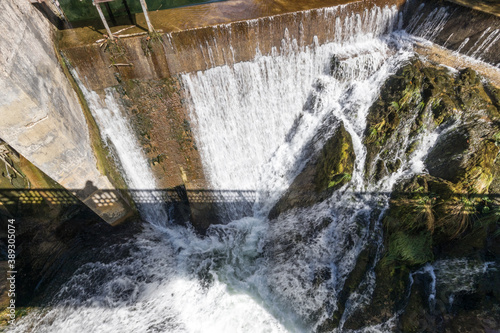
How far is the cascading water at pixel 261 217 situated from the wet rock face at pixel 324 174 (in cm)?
15

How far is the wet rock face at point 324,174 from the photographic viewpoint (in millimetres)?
4734

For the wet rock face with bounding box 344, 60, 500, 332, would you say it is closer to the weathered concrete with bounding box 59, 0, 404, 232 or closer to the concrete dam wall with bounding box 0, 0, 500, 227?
the concrete dam wall with bounding box 0, 0, 500, 227

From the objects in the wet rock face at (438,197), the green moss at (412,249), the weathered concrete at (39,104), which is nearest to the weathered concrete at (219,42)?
the weathered concrete at (39,104)

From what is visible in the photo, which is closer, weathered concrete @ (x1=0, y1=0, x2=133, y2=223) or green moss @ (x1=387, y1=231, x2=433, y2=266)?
weathered concrete @ (x1=0, y1=0, x2=133, y2=223)

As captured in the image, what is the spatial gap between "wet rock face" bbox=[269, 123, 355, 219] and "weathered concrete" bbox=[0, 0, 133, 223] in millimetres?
4194

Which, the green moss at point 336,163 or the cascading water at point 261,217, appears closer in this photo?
the cascading water at point 261,217

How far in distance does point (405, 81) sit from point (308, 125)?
2.02 m

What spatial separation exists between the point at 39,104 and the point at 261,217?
475cm

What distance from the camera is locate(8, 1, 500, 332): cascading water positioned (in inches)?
177

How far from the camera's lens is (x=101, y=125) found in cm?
518

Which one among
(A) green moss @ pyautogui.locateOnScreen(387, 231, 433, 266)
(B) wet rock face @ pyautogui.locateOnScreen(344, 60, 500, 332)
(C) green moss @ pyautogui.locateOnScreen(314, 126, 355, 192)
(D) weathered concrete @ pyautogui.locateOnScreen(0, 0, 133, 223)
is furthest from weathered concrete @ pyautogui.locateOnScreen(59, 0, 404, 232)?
(A) green moss @ pyautogui.locateOnScreen(387, 231, 433, 266)

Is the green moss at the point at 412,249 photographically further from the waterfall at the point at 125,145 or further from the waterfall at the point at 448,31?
the waterfall at the point at 125,145

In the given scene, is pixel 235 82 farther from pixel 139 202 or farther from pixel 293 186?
pixel 139 202

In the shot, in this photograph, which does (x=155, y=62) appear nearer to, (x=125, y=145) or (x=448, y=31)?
(x=125, y=145)
